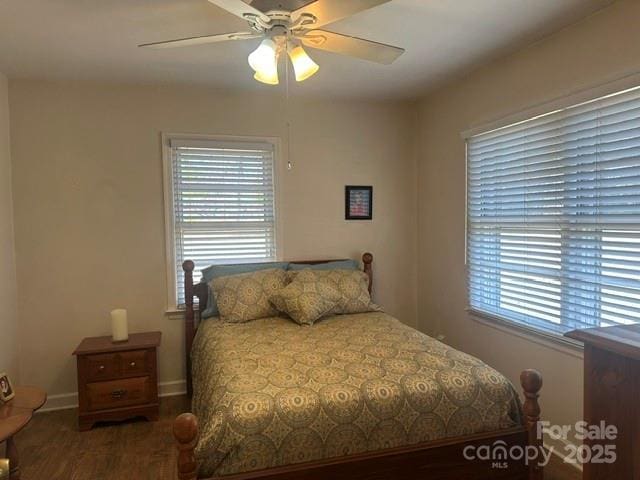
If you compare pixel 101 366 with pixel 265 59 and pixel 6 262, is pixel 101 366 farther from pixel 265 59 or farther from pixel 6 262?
pixel 265 59

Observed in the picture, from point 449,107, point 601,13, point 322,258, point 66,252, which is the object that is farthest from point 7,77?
point 601,13

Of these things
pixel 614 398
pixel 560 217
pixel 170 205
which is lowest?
pixel 614 398

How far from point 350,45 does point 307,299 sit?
1602mm

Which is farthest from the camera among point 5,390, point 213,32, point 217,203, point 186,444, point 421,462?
point 217,203

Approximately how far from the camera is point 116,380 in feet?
9.61

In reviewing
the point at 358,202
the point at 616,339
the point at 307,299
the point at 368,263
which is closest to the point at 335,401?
the point at 616,339

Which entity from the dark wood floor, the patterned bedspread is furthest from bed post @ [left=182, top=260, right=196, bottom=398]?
the patterned bedspread

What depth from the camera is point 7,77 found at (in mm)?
2998

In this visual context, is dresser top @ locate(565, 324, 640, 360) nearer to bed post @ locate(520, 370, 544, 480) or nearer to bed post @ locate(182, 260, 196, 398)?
bed post @ locate(520, 370, 544, 480)

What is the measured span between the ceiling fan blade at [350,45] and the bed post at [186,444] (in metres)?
1.70

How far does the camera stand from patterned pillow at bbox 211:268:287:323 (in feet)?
9.65

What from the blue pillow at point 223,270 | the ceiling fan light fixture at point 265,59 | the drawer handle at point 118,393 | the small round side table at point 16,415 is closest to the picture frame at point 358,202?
the blue pillow at point 223,270

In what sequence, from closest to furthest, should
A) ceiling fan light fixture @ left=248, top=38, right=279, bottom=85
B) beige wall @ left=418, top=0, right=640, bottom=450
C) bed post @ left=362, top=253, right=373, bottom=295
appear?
ceiling fan light fixture @ left=248, top=38, right=279, bottom=85
beige wall @ left=418, top=0, right=640, bottom=450
bed post @ left=362, top=253, right=373, bottom=295

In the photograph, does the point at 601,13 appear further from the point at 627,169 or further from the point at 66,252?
the point at 66,252
